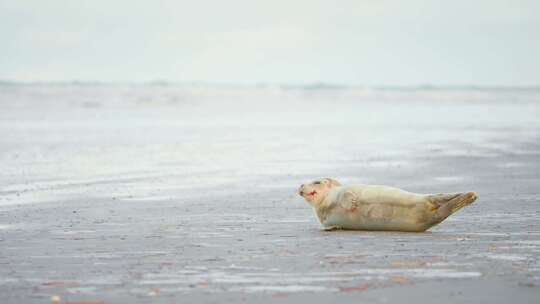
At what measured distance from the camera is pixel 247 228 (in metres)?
10.4

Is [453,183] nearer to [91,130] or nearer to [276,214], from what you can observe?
[276,214]

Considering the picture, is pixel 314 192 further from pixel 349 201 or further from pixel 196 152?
pixel 196 152

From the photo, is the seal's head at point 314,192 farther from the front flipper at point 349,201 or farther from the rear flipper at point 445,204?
the rear flipper at point 445,204

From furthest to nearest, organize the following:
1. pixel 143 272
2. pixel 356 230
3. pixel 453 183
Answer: pixel 453 183
pixel 356 230
pixel 143 272

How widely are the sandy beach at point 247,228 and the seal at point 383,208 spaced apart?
0.16 metres

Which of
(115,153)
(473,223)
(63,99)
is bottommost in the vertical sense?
(473,223)

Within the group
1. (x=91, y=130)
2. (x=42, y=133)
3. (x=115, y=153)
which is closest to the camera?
(x=115, y=153)

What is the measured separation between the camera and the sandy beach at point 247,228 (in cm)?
701

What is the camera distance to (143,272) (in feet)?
25.1

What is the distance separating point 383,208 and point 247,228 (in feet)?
4.62

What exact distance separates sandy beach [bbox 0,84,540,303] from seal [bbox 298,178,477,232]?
16 centimetres

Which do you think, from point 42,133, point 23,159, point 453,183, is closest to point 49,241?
point 453,183

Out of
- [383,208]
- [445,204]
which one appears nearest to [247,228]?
[383,208]

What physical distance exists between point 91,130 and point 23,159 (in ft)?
40.1
